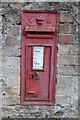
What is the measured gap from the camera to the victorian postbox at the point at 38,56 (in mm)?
2713

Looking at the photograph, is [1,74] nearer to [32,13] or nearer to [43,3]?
[32,13]

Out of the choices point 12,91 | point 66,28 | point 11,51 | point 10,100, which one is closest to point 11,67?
point 11,51

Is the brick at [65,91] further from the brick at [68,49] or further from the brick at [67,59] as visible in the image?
the brick at [68,49]

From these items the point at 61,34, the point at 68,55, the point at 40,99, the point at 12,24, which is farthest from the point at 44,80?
the point at 12,24

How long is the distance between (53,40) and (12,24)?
1.96 ft

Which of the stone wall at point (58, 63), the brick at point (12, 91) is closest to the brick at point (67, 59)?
the stone wall at point (58, 63)

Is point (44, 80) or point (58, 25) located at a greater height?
point (58, 25)

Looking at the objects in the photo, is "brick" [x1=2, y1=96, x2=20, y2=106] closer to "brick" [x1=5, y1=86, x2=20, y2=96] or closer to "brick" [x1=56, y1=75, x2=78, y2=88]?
"brick" [x1=5, y1=86, x2=20, y2=96]

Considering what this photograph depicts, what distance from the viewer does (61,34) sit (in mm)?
2760

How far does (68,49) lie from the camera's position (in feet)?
9.21

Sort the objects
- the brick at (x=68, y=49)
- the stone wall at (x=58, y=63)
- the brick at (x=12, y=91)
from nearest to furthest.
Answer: the stone wall at (x=58, y=63), the brick at (x=68, y=49), the brick at (x=12, y=91)

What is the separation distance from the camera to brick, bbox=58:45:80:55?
2801 millimetres

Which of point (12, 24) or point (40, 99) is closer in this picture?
point (12, 24)

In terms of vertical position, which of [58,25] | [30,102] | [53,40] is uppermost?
[58,25]
